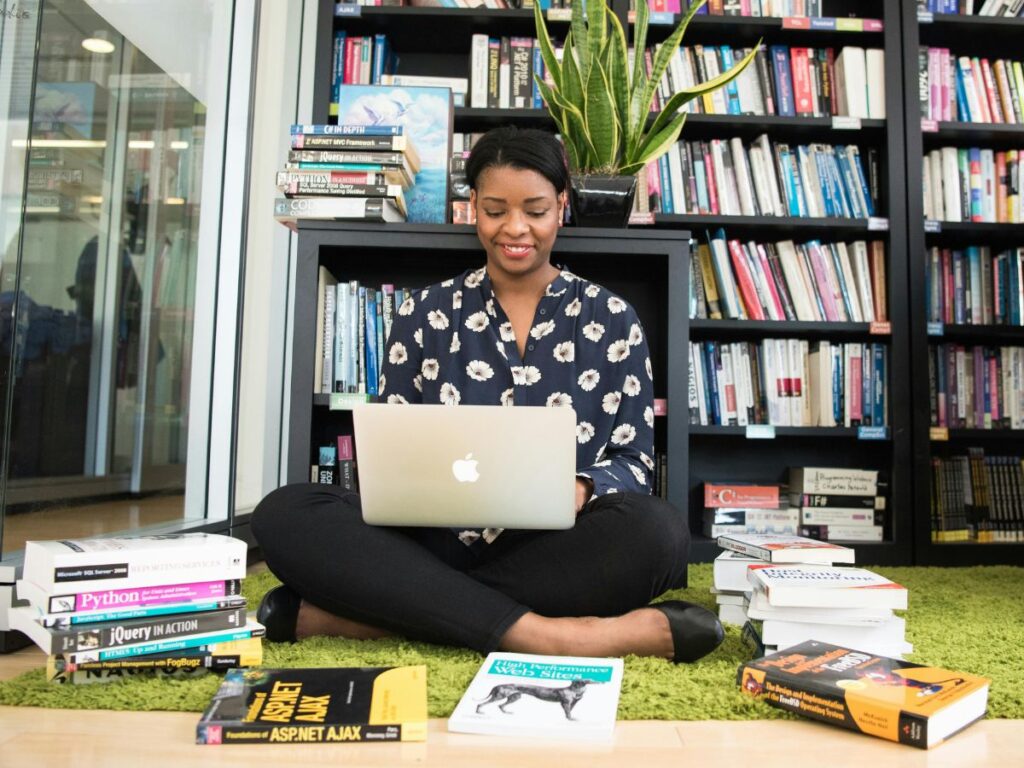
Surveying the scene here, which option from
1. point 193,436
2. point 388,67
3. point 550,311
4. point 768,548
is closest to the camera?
point 768,548

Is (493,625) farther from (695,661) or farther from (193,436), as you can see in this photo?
(193,436)

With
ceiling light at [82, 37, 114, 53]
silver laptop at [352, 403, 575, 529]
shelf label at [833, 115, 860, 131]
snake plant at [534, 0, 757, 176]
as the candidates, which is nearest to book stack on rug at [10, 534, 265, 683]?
silver laptop at [352, 403, 575, 529]

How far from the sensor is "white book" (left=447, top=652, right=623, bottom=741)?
0.88 metres

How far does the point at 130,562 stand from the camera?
41.9 inches

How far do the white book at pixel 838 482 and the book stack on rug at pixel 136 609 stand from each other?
196 centimetres

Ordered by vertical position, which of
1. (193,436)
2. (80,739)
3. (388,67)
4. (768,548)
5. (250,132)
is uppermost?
(388,67)

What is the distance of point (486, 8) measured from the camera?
2637 millimetres

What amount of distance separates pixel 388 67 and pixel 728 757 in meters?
2.55

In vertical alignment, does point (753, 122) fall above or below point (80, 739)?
above

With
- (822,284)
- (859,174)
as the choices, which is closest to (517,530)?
(822,284)

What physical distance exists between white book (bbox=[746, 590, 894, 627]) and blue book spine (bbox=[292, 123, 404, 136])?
124cm

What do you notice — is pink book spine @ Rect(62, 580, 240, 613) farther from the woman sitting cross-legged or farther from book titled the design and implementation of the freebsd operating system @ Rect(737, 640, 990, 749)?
book titled the design and implementation of the freebsd operating system @ Rect(737, 640, 990, 749)

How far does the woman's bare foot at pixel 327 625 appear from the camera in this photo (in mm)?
1317

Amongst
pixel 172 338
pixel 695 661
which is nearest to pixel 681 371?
pixel 695 661
